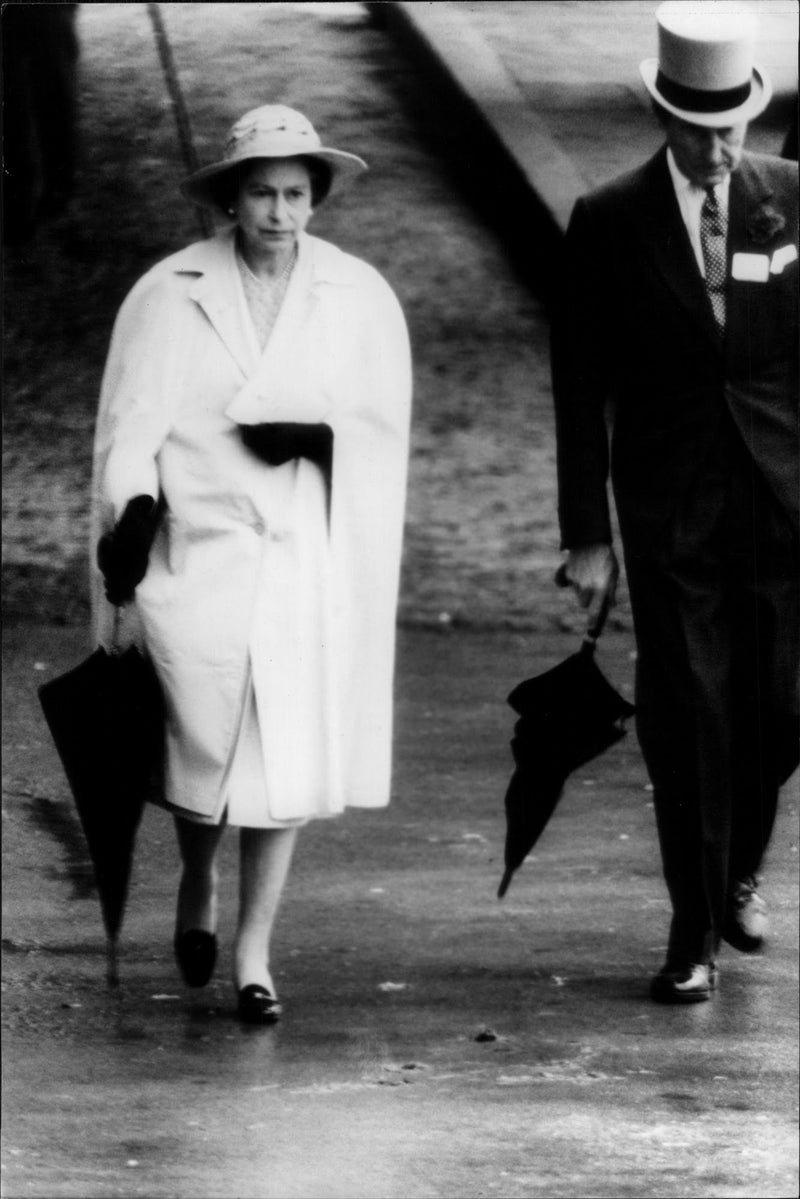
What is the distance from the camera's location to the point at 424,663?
22.8 ft

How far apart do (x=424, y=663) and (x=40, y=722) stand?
1.39 m

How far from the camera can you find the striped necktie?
4879 mm

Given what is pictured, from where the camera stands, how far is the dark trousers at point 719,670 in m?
4.90

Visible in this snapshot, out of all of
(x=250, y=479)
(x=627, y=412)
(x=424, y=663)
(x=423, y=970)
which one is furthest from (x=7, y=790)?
(x=627, y=412)

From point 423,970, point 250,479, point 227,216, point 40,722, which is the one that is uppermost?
point 227,216

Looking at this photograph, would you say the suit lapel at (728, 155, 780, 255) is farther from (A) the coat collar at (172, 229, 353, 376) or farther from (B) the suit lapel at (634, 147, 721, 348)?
(A) the coat collar at (172, 229, 353, 376)

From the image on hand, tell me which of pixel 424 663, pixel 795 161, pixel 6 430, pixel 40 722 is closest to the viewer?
pixel 795 161

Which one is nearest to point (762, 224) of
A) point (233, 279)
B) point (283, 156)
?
point (283, 156)

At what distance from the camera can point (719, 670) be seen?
16.3 feet

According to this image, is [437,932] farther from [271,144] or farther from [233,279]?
[271,144]

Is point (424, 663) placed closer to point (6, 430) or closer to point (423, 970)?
point (423, 970)

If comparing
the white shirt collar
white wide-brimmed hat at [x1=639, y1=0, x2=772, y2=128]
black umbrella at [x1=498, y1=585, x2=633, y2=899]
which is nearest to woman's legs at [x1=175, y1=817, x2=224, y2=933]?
black umbrella at [x1=498, y1=585, x2=633, y2=899]

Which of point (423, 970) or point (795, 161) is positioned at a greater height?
point (795, 161)

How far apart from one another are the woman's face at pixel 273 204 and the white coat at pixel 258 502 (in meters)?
0.04
